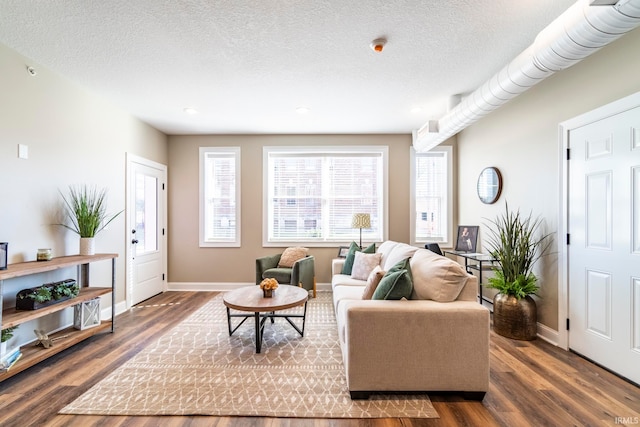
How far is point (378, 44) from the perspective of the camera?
2.25 metres

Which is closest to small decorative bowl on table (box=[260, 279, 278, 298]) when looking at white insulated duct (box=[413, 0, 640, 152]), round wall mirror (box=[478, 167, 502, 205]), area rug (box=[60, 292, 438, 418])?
area rug (box=[60, 292, 438, 418])

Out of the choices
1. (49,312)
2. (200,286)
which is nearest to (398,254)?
(49,312)

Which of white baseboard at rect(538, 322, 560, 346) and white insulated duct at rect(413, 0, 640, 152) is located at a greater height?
white insulated duct at rect(413, 0, 640, 152)

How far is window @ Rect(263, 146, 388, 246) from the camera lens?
15.9 feet

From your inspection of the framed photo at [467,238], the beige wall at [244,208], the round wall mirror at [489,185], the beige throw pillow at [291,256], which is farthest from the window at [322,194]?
the round wall mirror at [489,185]

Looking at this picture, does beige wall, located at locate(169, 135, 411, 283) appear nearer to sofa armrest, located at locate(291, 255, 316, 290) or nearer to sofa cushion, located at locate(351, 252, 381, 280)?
sofa armrest, located at locate(291, 255, 316, 290)

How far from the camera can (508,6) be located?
1895 millimetres

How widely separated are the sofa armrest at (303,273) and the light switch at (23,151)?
2946 mm

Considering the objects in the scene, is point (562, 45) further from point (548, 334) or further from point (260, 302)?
point (260, 302)

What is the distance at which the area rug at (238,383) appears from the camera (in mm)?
1812

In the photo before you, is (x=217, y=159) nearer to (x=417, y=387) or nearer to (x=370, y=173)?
(x=370, y=173)

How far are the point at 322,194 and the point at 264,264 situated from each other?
157 cm

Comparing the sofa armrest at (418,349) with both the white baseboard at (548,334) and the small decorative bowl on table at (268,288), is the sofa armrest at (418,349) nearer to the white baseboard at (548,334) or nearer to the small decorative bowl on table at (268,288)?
the small decorative bowl on table at (268,288)

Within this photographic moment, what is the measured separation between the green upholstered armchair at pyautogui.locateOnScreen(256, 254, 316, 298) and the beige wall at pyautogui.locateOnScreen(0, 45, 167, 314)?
1856 mm
